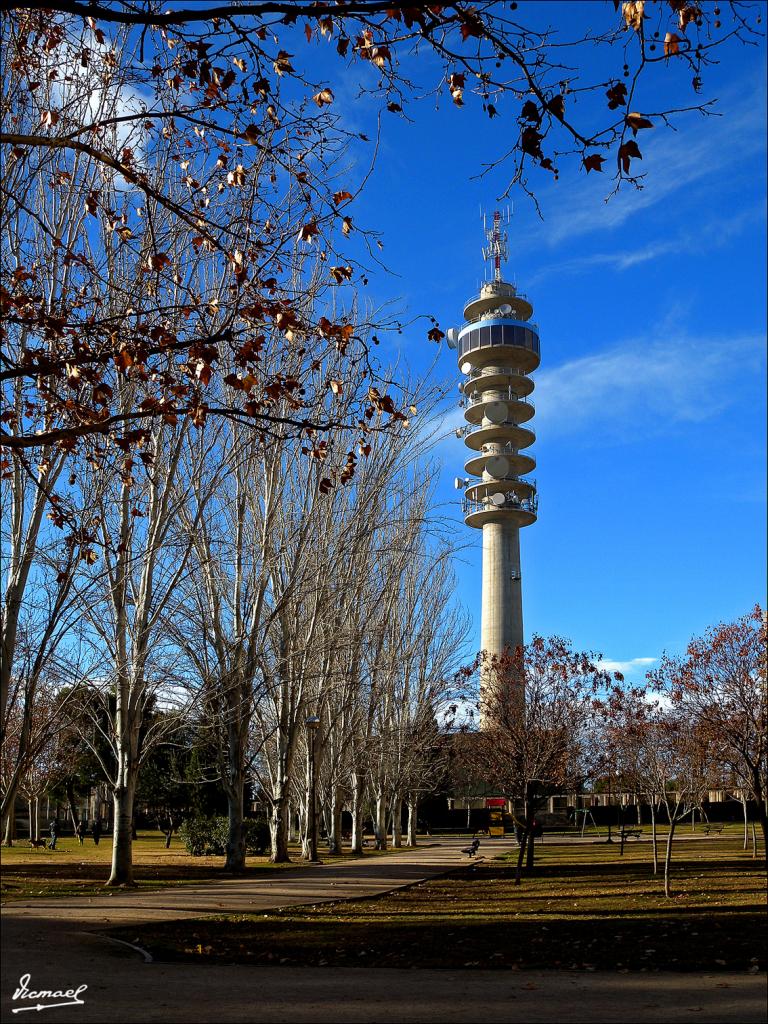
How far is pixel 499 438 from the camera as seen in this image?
65500mm

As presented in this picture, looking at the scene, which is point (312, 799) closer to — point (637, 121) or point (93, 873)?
point (93, 873)

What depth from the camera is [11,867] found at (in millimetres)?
24875

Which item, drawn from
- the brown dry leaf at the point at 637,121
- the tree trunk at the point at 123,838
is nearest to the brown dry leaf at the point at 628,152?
the brown dry leaf at the point at 637,121

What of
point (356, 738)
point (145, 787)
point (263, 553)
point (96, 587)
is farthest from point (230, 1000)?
point (145, 787)

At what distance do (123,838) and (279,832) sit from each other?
9159 mm

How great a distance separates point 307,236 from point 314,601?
781 inches

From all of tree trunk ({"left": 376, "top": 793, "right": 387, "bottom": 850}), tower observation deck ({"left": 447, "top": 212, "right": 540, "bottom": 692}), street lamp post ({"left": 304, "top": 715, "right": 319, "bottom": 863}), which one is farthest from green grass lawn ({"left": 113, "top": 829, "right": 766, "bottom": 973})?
tower observation deck ({"left": 447, "top": 212, "right": 540, "bottom": 692})

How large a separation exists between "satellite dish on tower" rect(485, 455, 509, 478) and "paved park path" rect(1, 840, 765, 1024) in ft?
173

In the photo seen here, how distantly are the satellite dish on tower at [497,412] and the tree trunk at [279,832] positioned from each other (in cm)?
3896

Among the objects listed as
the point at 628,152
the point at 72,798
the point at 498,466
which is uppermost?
the point at 498,466

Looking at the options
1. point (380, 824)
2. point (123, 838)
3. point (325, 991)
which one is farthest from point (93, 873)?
point (380, 824)

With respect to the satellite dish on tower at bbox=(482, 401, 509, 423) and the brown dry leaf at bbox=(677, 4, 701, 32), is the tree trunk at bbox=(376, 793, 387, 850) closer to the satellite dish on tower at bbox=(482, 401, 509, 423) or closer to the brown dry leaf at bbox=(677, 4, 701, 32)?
the satellite dish on tower at bbox=(482, 401, 509, 423)

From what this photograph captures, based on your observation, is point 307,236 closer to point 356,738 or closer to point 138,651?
point 138,651

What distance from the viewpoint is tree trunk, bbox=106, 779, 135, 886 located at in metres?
19.2
